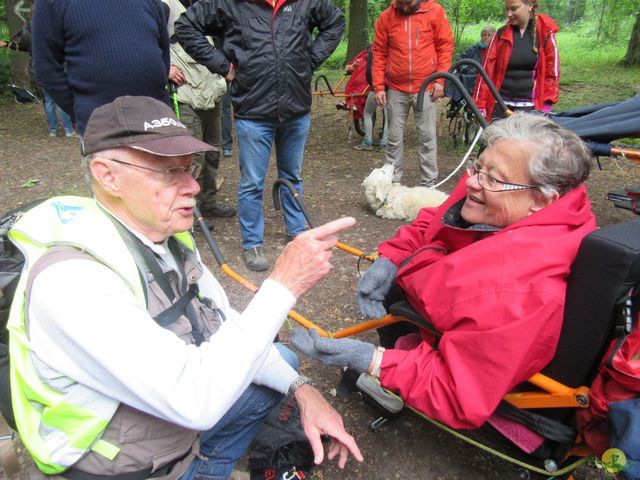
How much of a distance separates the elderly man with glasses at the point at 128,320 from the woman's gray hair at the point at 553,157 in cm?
90

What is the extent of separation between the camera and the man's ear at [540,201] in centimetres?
193

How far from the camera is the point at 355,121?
8.38 metres

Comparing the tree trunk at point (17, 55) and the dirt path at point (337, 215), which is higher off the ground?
the tree trunk at point (17, 55)

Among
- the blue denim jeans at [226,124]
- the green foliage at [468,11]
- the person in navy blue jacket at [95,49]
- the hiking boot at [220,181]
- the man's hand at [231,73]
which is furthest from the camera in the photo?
the green foliage at [468,11]

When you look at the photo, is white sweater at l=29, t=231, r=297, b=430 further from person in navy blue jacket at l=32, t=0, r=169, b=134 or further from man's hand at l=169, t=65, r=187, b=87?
man's hand at l=169, t=65, r=187, b=87

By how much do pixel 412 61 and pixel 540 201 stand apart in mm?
3848

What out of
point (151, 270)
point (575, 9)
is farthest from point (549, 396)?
point (575, 9)

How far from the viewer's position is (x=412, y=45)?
5.29m

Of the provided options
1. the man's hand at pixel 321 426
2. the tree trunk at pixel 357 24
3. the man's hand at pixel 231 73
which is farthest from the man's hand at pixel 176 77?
the tree trunk at pixel 357 24

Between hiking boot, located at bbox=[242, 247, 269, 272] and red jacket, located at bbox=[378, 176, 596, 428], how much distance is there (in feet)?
7.49

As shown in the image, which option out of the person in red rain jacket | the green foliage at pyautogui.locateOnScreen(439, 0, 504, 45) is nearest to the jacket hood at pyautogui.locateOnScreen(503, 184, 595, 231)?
the person in red rain jacket

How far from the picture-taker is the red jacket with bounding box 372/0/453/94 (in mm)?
5219

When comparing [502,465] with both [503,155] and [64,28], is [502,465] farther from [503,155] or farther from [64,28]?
[64,28]

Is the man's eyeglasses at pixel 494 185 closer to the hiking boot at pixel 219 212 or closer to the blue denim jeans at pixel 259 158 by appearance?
the blue denim jeans at pixel 259 158
